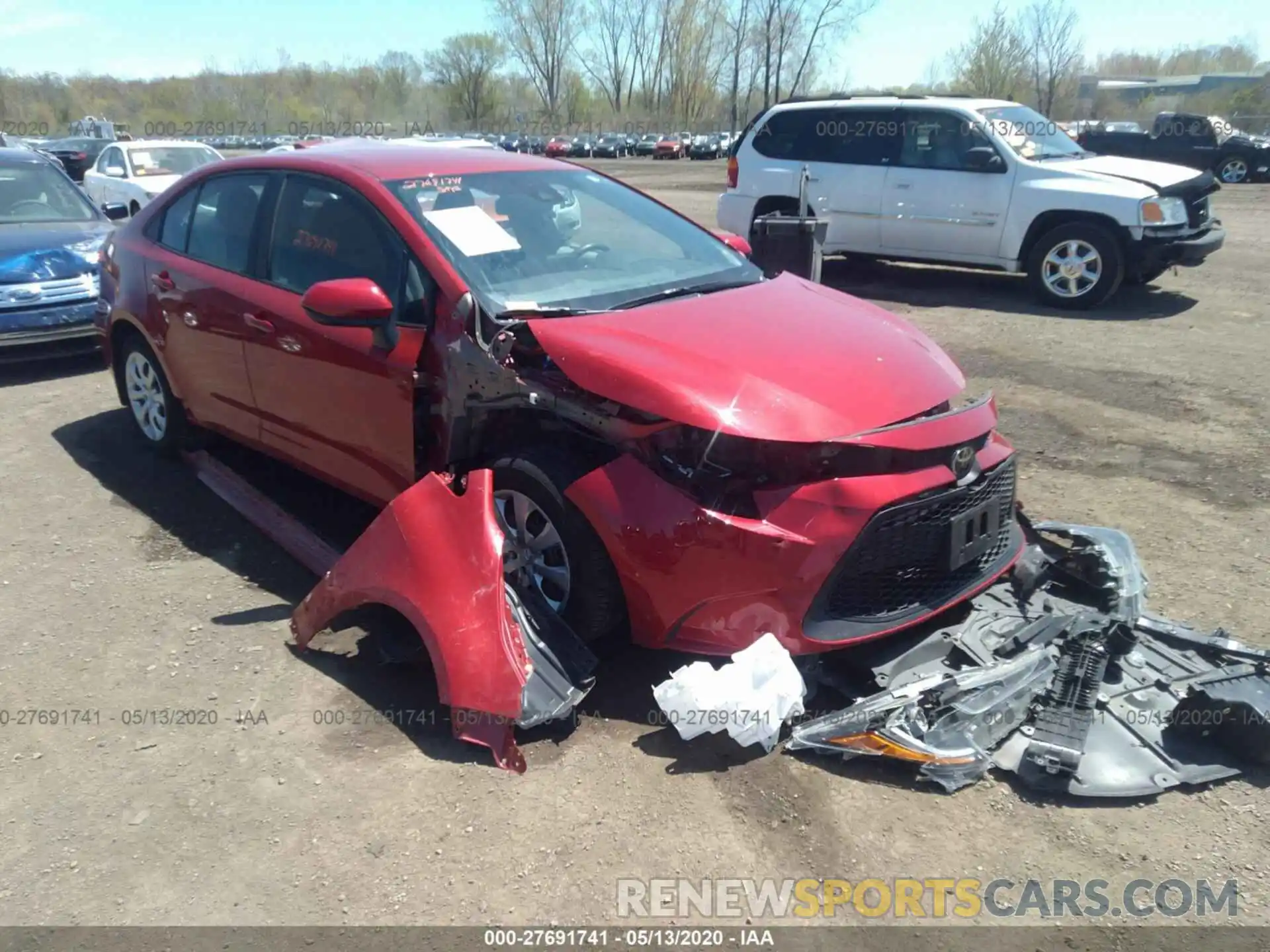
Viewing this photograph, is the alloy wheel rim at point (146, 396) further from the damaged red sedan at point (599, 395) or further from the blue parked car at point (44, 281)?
the blue parked car at point (44, 281)

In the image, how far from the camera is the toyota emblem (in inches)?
129

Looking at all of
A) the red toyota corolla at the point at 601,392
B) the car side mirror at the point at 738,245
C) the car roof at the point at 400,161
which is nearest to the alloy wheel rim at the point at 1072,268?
the car side mirror at the point at 738,245

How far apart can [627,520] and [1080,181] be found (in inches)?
321

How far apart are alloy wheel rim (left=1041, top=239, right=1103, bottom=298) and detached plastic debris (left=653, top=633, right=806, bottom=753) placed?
789 centimetres

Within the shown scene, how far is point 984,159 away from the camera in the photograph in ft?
32.5

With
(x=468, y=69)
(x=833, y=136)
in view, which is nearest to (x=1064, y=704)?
(x=833, y=136)

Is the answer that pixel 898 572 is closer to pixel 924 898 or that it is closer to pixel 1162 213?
pixel 924 898

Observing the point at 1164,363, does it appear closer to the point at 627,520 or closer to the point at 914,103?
the point at 914,103

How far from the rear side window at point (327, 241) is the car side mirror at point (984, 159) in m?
7.63

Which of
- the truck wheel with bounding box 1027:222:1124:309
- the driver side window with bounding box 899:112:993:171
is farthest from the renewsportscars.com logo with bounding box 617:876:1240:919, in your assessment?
the driver side window with bounding box 899:112:993:171

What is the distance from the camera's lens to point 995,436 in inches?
145

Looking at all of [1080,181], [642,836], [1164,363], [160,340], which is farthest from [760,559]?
[1080,181]

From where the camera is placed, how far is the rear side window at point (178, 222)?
5.14m

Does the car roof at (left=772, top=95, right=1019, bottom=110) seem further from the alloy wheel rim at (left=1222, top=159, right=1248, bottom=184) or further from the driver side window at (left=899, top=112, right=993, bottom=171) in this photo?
the alloy wheel rim at (left=1222, top=159, right=1248, bottom=184)
